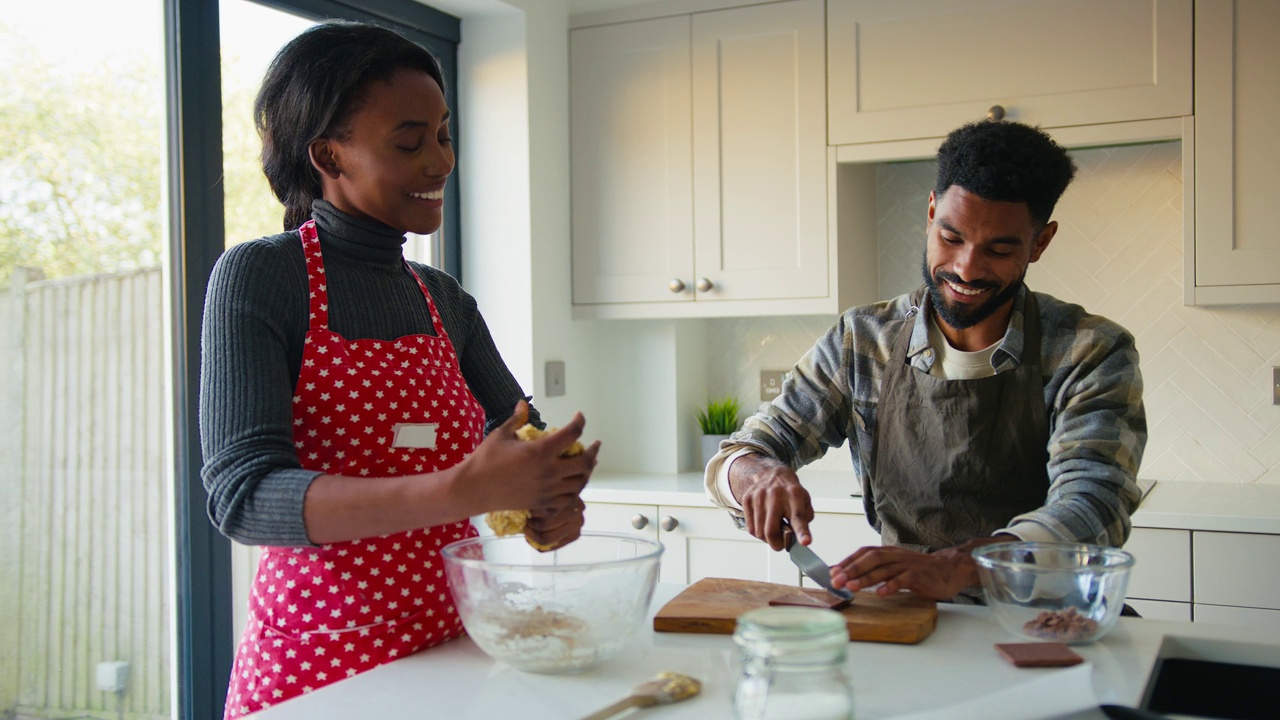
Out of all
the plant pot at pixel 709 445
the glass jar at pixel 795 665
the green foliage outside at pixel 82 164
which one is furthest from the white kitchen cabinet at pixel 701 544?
the glass jar at pixel 795 665

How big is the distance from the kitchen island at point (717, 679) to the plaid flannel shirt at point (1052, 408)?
0.66ft

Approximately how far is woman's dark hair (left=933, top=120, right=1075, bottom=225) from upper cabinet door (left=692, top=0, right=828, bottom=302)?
1261mm

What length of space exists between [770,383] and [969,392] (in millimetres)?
1723

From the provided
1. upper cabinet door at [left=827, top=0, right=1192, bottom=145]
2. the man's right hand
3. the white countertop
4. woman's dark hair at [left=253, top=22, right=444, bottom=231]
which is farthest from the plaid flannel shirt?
upper cabinet door at [left=827, top=0, right=1192, bottom=145]

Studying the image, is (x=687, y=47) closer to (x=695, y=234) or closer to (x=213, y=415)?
(x=695, y=234)

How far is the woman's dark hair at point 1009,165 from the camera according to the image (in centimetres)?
164

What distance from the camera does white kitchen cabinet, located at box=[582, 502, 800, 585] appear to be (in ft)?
9.23

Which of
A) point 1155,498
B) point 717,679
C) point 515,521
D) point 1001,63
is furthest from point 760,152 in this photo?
point 717,679

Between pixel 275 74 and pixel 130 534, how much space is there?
1.22 metres

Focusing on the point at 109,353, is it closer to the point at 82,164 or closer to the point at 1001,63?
the point at 82,164

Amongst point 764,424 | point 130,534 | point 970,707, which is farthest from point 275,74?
point 130,534

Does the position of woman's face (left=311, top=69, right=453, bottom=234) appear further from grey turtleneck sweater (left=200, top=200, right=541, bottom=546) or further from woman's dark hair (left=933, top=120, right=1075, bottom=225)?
woman's dark hair (left=933, top=120, right=1075, bottom=225)

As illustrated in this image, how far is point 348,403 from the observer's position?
1.28 meters

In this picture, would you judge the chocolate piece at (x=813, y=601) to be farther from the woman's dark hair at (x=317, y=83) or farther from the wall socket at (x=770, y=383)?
the wall socket at (x=770, y=383)
